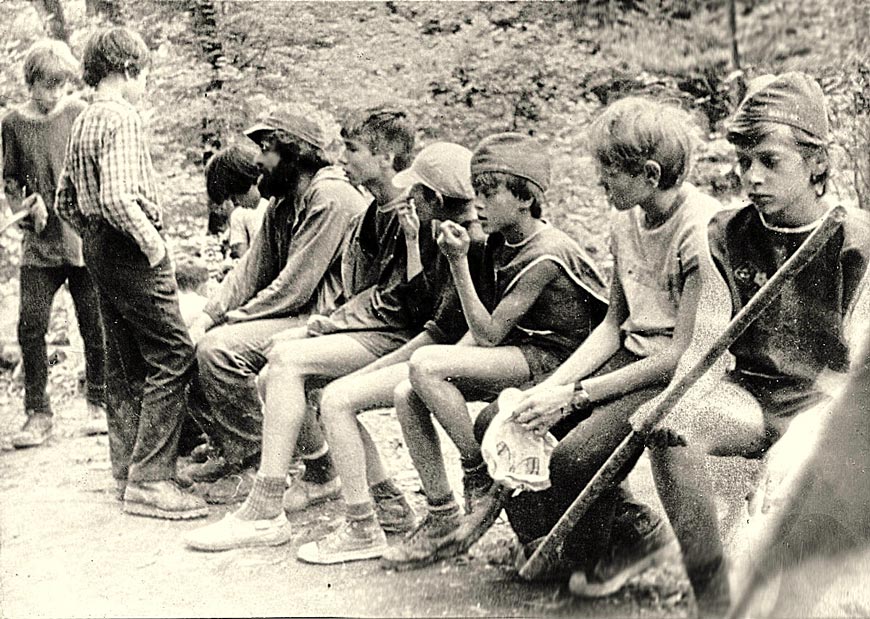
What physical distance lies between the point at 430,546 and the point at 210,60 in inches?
74.4

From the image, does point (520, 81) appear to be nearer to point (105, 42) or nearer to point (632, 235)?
point (632, 235)

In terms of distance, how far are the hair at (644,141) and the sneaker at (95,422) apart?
6.77 ft

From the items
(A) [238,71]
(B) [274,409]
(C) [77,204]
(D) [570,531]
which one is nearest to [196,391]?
(B) [274,409]

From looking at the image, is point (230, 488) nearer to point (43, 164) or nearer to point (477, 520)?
point (477, 520)

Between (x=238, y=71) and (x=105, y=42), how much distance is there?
48cm

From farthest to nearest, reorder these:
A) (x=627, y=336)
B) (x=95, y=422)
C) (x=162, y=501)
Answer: (x=95, y=422) → (x=162, y=501) → (x=627, y=336)

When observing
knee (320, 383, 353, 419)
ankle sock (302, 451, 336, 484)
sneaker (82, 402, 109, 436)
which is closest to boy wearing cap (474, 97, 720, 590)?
knee (320, 383, 353, 419)

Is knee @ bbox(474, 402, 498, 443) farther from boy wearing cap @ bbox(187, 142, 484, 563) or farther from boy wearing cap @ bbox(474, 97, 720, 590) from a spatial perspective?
boy wearing cap @ bbox(187, 142, 484, 563)

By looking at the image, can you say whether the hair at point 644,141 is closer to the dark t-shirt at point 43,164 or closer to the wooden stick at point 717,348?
the wooden stick at point 717,348

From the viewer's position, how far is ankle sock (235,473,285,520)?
4324mm

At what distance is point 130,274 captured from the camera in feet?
14.4

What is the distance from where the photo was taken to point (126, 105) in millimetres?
4379

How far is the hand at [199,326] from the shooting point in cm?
450

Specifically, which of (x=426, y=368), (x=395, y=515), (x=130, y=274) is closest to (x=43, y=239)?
(x=130, y=274)
